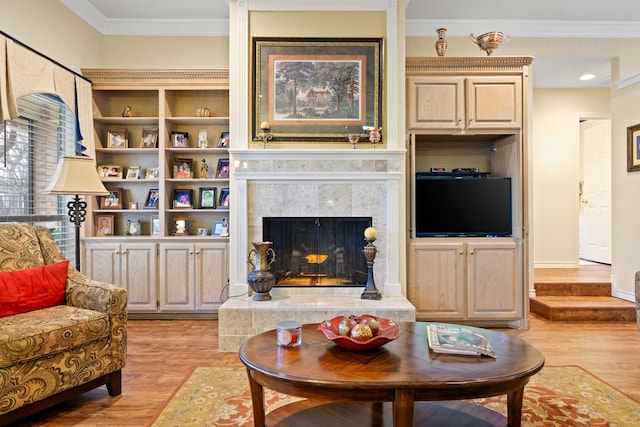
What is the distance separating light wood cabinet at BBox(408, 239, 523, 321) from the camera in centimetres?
392

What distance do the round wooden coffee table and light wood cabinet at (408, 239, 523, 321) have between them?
6.18 feet

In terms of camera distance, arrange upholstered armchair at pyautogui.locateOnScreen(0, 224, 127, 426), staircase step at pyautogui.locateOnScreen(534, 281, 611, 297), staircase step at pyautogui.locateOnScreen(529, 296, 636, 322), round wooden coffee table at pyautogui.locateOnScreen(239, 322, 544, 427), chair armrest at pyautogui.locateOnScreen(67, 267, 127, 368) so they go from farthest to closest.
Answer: staircase step at pyautogui.locateOnScreen(534, 281, 611, 297) < staircase step at pyautogui.locateOnScreen(529, 296, 636, 322) < chair armrest at pyautogui.locateOnScreen(67, 267, 127, 368) < upholstered armchair at pyautogui.locateOnScreen(0, 224, 127, 426) < round wooden coffee table at pyautogui.locateOnScreen(239, 322, 544, 427)

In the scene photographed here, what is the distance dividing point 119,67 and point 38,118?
125cm

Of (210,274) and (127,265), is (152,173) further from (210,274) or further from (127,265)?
(210,274)

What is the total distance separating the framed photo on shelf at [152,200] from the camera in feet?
14.6

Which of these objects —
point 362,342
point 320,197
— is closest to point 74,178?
point 320,197

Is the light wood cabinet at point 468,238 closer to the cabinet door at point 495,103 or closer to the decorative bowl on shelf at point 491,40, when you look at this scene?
the cabinet door at point 495,103

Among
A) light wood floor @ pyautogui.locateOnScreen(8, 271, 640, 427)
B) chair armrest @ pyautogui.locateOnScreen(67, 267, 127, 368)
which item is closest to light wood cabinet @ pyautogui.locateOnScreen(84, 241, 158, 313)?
light wood floor @ pyautogui.locateOnScreen(8, 271, 640, 427)

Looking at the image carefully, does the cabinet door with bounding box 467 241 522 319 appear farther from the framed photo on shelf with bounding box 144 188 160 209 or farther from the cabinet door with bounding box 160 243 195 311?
the framed photo on shelf with bounding box 144 188 160 209

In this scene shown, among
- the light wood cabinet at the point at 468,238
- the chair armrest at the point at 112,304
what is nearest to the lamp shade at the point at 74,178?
the chair armrest at the point at 112,304

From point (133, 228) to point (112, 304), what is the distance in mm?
2163

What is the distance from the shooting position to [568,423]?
2197 mm

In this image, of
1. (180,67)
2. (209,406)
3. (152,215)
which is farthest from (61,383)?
(180,67)

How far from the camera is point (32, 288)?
2475 millimetres
